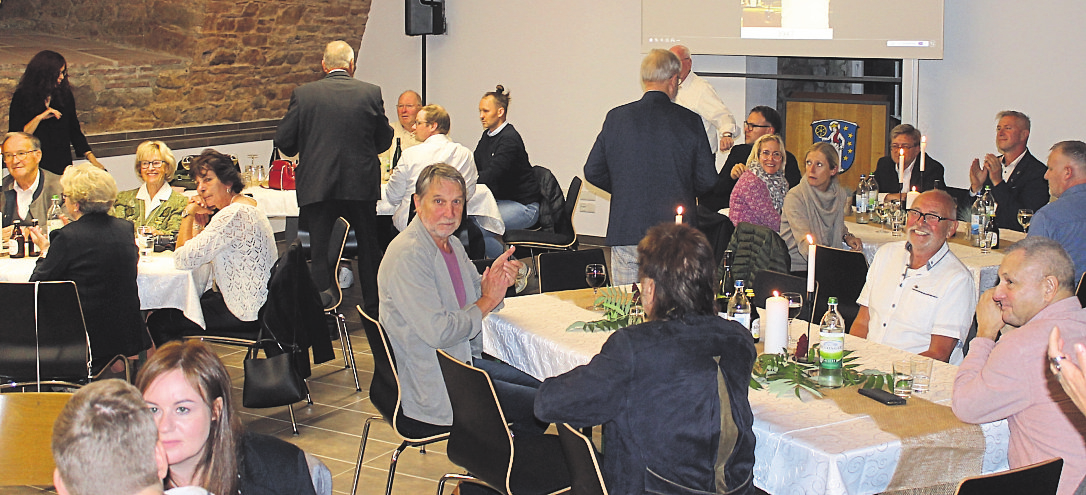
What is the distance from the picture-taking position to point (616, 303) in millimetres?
4281

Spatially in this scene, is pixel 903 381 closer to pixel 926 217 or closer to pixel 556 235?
pixel 926 217

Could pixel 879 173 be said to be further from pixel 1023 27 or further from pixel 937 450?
pixel 937 450

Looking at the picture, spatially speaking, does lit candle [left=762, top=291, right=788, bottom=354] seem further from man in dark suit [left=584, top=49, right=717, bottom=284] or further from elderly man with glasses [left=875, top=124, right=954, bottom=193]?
elderly man with glasses [left=875, top=124, right=954, bottom=193]

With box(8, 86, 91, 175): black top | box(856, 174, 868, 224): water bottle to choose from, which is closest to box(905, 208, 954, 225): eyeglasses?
box(856, 174, 868, 224): water bottle

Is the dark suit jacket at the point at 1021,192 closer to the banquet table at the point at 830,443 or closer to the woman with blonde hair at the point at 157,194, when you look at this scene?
the banquet table at the point at 830,443

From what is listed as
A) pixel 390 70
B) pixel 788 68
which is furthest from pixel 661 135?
pixel 390 70

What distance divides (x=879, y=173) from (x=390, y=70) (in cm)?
541

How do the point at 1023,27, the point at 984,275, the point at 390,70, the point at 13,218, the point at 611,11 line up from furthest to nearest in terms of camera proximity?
the point at 390,70, the point at 611,11, the point at 1023,27, the point at 13,218, the point at 984,275

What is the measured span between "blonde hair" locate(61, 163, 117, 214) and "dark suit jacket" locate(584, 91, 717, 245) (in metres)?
2.29

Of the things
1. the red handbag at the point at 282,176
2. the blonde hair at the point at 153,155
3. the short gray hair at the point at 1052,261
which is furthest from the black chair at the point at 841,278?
the red handbag at the point at 282,176

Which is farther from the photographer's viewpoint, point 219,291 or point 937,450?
point 219,291

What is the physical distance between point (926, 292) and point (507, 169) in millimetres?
3951

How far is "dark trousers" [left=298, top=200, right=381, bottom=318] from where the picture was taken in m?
6.86

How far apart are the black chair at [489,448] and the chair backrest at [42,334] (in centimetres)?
187
